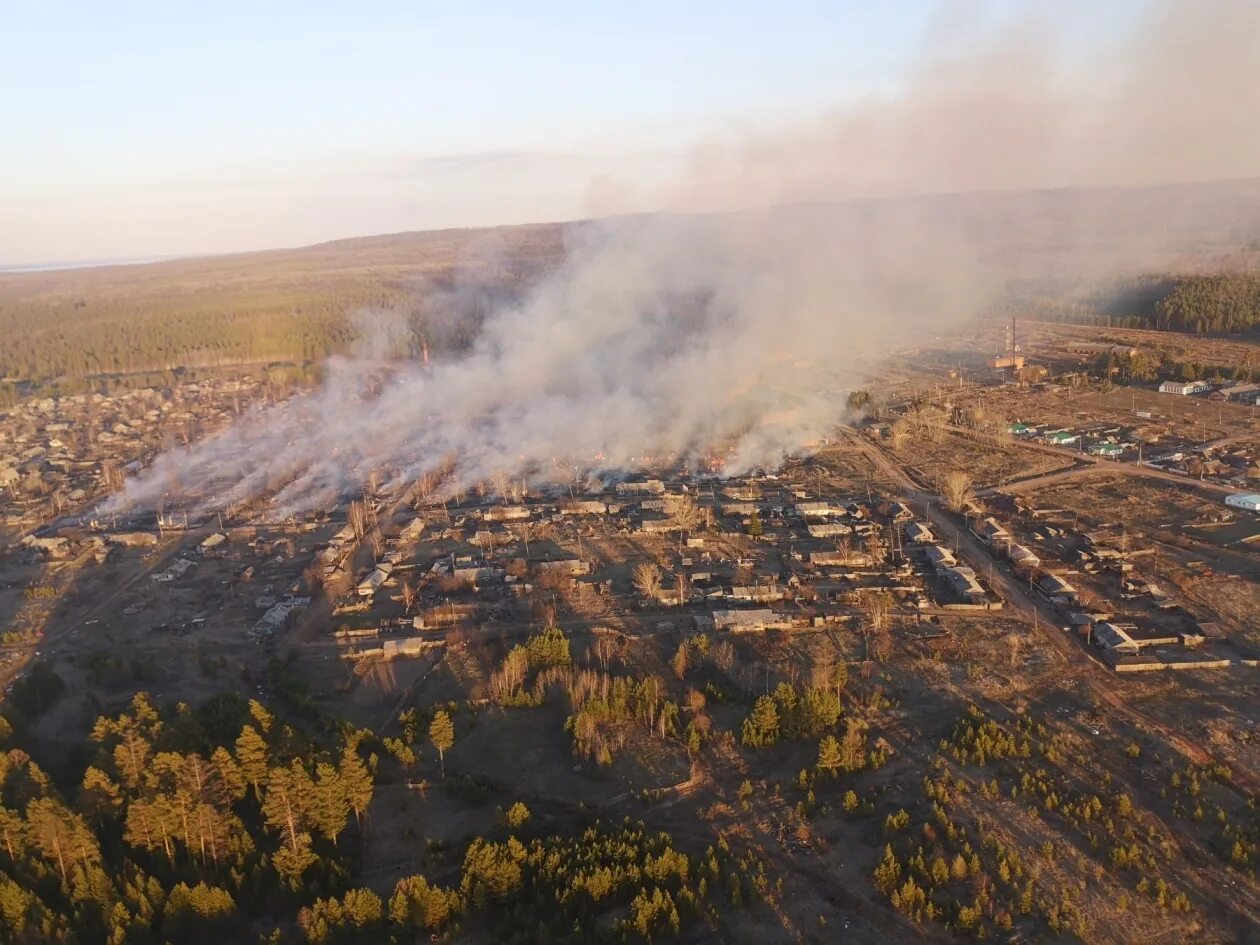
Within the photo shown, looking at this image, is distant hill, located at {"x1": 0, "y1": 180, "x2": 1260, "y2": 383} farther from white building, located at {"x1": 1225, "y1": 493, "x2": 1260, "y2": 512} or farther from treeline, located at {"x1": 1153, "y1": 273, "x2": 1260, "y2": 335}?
white building, located at {"x1": 1225, "y1": 493, "x2": 1260, "y2": 512}

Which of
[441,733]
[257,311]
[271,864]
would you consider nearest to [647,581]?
[441,733]

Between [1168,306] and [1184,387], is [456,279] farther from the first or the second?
[1184,387]

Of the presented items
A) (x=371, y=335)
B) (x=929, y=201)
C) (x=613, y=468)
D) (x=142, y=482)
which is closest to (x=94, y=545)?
(x=142, y=482)

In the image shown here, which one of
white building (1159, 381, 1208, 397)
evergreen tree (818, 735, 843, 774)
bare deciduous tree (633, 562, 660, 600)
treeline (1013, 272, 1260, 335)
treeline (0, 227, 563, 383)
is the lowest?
evergreen tree (818, 735, 843, 774)

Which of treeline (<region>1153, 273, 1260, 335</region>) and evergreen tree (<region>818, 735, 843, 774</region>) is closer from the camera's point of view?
evergreen tree (<region>818, 735, 843, 774</region>)

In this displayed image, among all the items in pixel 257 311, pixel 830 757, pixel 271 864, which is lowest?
pixel 830 757

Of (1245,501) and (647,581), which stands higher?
(647,581)

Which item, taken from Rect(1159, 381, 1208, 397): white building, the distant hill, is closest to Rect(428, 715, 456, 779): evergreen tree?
the distant hill

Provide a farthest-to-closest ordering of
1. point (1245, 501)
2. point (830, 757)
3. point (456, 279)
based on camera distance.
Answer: point (456, 279), point (1245, 501), point (830, 757)

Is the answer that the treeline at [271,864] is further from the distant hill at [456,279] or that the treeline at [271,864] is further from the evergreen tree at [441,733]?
the distant hill at [456,279]
